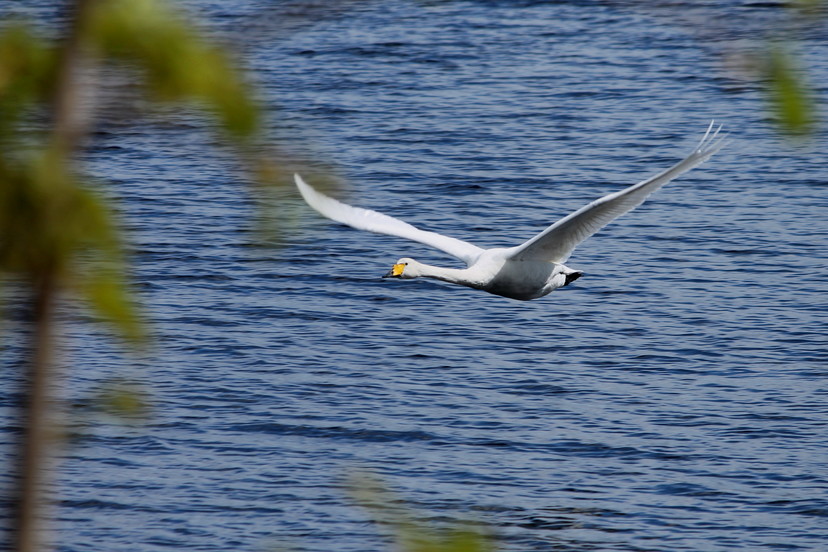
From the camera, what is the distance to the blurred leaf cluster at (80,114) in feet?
8.06

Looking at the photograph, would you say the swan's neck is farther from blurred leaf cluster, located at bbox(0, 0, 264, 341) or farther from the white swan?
blurred leaf cluster, located at bbox(0, 0, 264, 341)

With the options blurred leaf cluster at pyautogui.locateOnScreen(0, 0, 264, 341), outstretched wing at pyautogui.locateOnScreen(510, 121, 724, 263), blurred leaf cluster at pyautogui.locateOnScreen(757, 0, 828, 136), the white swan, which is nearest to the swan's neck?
the white swan

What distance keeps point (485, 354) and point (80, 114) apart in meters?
13.3

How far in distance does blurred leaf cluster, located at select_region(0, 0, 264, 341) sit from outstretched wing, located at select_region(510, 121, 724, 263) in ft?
21.5

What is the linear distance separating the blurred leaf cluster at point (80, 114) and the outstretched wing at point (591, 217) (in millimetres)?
6556

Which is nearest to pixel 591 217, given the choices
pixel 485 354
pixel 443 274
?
pixel 443 274

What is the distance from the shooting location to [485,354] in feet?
51.8

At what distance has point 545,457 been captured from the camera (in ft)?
44.3

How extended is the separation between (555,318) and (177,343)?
16.0ft

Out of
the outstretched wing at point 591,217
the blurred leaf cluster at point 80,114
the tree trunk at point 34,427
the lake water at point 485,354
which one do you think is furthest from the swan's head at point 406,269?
the blurred leaf cluster at point 80,114

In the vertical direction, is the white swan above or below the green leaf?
below

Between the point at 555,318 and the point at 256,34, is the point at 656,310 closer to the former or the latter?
the point at 555,318

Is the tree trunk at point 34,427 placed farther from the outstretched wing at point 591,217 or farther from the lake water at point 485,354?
the outstretched wing at point 591,217

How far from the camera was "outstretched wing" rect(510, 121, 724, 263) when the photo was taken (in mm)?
8906
